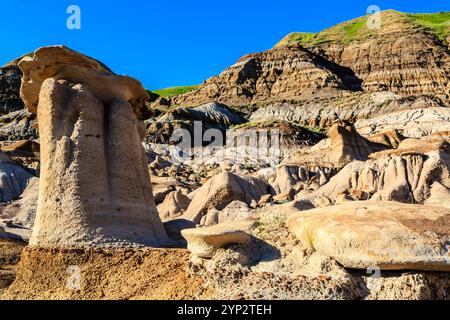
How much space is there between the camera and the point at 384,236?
18.3 feet

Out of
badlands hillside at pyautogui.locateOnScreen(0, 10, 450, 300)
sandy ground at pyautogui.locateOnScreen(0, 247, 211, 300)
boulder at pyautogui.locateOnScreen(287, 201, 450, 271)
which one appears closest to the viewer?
boulder at pyautogui.locateOnScreen(287, 201, 450, 271)

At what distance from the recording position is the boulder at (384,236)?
544 centimetres

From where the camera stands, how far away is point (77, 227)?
26.8 feet

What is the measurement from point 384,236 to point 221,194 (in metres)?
13.7

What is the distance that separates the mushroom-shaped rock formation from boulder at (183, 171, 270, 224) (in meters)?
7.79

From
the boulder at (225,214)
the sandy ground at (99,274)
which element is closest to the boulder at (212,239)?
the sandy ground at (99,274)

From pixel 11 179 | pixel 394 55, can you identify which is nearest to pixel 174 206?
pixel 11 179

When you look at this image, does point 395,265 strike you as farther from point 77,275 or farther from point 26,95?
point 26,95

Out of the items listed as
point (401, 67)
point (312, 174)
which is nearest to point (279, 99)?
point (401, 67)

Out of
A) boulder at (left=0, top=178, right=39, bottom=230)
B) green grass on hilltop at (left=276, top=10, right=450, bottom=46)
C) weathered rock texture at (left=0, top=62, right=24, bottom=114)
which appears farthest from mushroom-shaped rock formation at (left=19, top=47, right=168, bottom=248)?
green grass on hilltop at (left=276, top=10, right=450, bottom=46)

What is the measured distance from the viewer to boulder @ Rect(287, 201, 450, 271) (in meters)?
5.44
